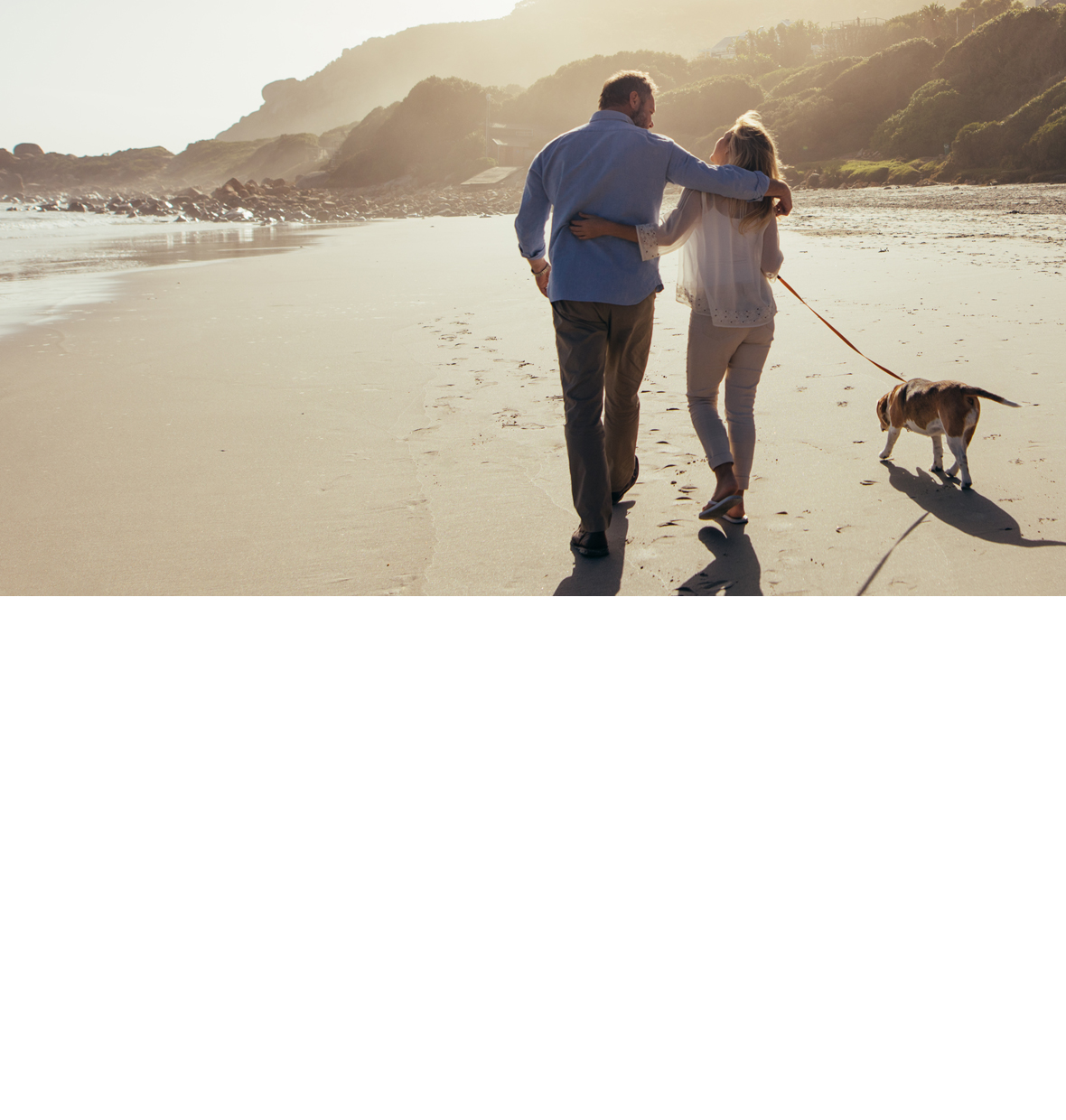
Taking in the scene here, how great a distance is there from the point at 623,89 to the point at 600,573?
1684 millimetres

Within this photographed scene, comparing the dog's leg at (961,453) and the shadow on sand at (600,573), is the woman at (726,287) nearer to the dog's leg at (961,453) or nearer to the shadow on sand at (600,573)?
the shadow on sand at (600,573)

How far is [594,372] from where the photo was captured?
127 inches

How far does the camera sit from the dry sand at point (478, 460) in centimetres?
342

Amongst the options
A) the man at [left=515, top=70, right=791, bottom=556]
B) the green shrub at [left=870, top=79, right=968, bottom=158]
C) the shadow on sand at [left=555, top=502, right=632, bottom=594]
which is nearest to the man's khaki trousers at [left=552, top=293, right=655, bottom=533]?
the man at [left=515, top=70, right=791, bottom=556]

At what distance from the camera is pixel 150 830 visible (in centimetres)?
242

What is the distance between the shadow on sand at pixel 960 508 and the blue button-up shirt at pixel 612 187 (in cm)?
148

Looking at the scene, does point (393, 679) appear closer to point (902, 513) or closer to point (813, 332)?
point (902, 513)

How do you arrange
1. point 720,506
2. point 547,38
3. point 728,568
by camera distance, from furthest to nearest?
point 547,38
point 720,506
point 728,568

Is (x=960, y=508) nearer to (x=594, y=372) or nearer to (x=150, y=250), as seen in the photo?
(x=594, y=372)

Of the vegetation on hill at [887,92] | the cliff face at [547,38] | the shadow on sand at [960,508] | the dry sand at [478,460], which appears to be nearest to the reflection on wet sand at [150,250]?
the cliff face at [547,38]

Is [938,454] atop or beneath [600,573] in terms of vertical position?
atop

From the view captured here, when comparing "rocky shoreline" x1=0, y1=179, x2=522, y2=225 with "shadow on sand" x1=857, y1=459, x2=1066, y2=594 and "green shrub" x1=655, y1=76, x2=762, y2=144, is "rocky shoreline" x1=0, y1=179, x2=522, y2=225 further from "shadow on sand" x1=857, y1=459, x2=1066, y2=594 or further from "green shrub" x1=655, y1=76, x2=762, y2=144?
"shadow on sand" x1=857, y1=459, x2=1066, y2=594

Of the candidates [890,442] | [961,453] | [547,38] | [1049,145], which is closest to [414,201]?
[547,38]

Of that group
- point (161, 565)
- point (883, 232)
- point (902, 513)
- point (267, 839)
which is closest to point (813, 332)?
point (902, 513)
